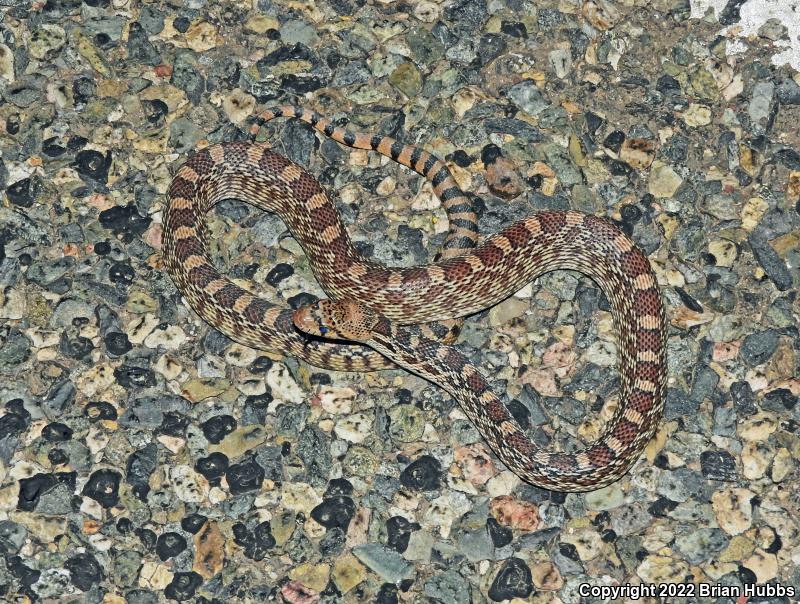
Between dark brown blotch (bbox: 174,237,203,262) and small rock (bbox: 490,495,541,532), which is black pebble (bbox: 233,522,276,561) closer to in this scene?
small rock (bbox: 490,495,541,532)

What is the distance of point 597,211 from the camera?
42.4ft

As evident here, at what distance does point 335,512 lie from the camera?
10914mm

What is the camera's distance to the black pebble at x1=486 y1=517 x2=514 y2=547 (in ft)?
35.4

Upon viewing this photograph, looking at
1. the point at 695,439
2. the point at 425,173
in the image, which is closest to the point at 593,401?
the point at 695,439

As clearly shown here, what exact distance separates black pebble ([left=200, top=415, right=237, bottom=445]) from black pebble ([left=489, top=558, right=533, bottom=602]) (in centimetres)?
352

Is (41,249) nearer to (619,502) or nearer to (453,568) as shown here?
(453,568)

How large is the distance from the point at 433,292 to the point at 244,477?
3.13 m

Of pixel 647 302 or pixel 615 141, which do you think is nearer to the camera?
pixel 647 302

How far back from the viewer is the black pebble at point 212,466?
36.3 ft

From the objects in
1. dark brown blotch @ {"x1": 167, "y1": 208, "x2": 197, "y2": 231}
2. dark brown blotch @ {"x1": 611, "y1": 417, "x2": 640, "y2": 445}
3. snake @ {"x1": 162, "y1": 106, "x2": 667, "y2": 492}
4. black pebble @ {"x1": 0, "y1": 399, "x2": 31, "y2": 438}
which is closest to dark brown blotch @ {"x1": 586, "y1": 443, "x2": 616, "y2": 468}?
snake @ {"x1": 162, "y1": 106, "x2": 667, "y2": 492}

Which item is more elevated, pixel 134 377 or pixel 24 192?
pixel 24 192

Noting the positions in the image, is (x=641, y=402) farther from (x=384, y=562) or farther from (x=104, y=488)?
(x=104, y=488)

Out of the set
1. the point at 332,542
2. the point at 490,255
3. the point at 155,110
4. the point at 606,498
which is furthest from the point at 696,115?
the point at 332,542

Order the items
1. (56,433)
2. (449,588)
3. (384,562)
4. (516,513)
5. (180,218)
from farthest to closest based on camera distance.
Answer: (180,218), (56,433), (516,513), (384,562), (449,588)
